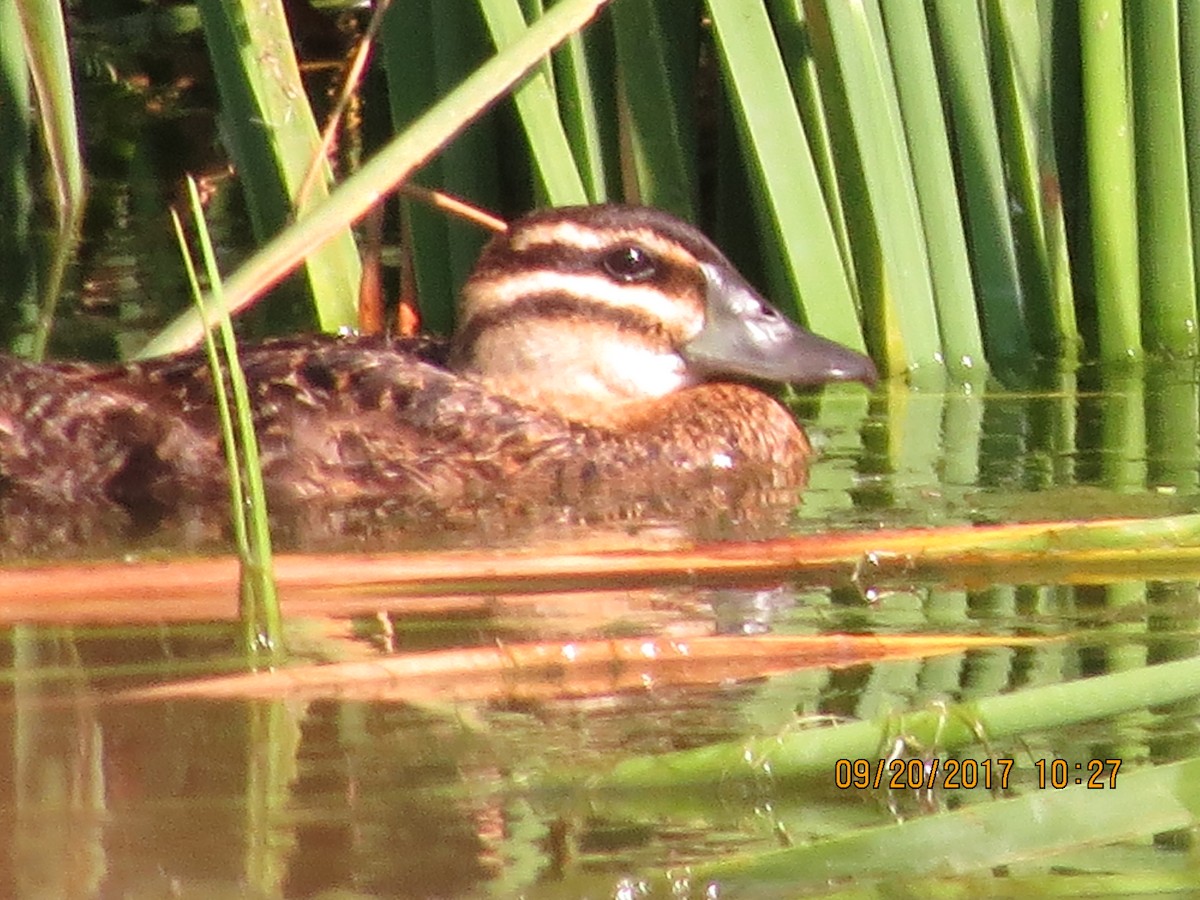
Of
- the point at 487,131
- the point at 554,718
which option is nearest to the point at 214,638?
the point at 554,718

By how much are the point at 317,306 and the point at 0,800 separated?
3855mm

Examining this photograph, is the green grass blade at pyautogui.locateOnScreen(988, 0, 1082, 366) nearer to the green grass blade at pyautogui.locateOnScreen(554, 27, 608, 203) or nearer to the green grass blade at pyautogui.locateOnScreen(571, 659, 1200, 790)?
the green grass blade at pyautogui.locateOnScreen(554, 27, 608, 203)

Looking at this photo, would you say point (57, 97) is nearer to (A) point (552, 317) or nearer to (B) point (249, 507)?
(A) point (552, 317)

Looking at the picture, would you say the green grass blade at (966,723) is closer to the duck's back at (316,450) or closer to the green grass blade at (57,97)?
the duck's back at (316,450)

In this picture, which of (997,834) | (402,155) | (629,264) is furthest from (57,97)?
(997,834)

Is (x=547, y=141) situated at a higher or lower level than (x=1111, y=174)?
higher

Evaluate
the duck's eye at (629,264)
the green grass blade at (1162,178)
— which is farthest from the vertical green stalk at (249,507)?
the green grass blade at (1162,178)

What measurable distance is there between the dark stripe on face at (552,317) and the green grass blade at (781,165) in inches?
18.1

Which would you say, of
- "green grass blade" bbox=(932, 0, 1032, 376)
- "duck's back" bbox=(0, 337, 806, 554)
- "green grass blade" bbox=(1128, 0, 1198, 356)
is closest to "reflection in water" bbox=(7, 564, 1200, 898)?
"duck's back" bbox=(0, 337, 806, 554)

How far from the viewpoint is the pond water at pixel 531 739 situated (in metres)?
3.50

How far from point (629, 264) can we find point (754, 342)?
43cm

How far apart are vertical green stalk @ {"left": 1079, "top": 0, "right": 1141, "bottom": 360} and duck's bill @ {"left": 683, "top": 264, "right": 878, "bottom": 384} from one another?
2.88 ft

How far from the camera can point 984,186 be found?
24.4 feet

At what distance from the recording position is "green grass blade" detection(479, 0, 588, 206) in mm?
7082
